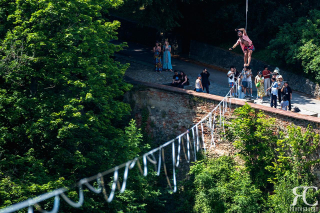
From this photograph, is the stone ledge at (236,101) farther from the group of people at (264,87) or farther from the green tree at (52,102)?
the green tree at (52,102)

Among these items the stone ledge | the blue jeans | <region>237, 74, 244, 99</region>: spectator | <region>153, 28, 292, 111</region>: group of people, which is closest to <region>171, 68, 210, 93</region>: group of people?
<region>153, 28, 292, 111</region>: group of people

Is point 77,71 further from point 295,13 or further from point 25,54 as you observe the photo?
point 295,13

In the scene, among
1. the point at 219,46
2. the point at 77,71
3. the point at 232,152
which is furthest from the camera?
the point at 219,46

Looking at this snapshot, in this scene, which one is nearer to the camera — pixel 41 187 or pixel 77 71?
pixel 41 187

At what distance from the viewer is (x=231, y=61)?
84.9 feet

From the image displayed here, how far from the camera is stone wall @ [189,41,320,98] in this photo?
22875 millimetres

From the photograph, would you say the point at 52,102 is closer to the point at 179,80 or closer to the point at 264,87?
the point at 179,80

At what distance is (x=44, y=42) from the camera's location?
15.3m

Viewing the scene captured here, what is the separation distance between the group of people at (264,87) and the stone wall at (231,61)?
2623mm

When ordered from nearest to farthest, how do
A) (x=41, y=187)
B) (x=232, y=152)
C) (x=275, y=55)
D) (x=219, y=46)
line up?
(x=41, y=187) < (x=232, y=152) < (x=275, y=55) < (x=219, y=46)

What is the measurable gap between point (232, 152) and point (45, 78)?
8.10 meters

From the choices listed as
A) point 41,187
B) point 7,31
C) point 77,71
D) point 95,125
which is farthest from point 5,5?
point 41,187

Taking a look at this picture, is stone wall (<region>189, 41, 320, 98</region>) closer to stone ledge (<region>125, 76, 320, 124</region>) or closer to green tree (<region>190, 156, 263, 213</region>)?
stone ledge (<region>125, 76, 320, 124</region>)

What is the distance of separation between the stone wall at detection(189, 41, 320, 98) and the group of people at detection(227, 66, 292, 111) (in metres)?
2.62
